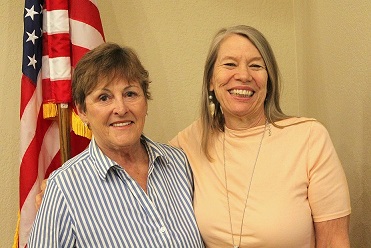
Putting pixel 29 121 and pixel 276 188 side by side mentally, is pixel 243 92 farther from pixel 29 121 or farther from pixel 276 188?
pixel 29 121

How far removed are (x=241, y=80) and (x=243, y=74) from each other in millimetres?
22

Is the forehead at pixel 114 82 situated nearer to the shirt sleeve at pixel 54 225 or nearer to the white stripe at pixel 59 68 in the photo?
the shirt sleeve at pixel 54 225

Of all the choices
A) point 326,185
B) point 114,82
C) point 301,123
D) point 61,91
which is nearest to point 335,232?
point 326,185

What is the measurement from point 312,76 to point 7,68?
149 centimetres

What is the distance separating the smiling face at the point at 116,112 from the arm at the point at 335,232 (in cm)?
66

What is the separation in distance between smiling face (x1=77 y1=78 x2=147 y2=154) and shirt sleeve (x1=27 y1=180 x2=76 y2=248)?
0.23 meters

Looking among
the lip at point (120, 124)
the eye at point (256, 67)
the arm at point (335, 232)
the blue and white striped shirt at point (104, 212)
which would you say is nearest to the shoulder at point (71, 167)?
the blue and white striped shirt at point (104, 212)

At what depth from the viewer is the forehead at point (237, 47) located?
1670mm

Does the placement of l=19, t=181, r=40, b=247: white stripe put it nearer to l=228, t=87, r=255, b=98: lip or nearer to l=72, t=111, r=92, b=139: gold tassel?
l=72, t=111, r=92, b=139: gold tassel

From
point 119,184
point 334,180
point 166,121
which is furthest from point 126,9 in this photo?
point 334,180

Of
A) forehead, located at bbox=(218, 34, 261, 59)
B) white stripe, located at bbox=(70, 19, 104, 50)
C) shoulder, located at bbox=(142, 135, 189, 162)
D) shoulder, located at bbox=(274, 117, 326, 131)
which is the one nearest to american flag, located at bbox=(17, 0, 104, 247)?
white stripe, located at bbox=(70, 19, 104, 50)

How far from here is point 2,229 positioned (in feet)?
7.52

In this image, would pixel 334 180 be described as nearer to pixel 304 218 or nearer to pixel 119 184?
pixel 304 218

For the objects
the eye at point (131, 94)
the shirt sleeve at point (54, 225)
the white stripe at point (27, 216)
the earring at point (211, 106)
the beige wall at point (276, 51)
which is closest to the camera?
the shirt sleeve at point (54, 225)
